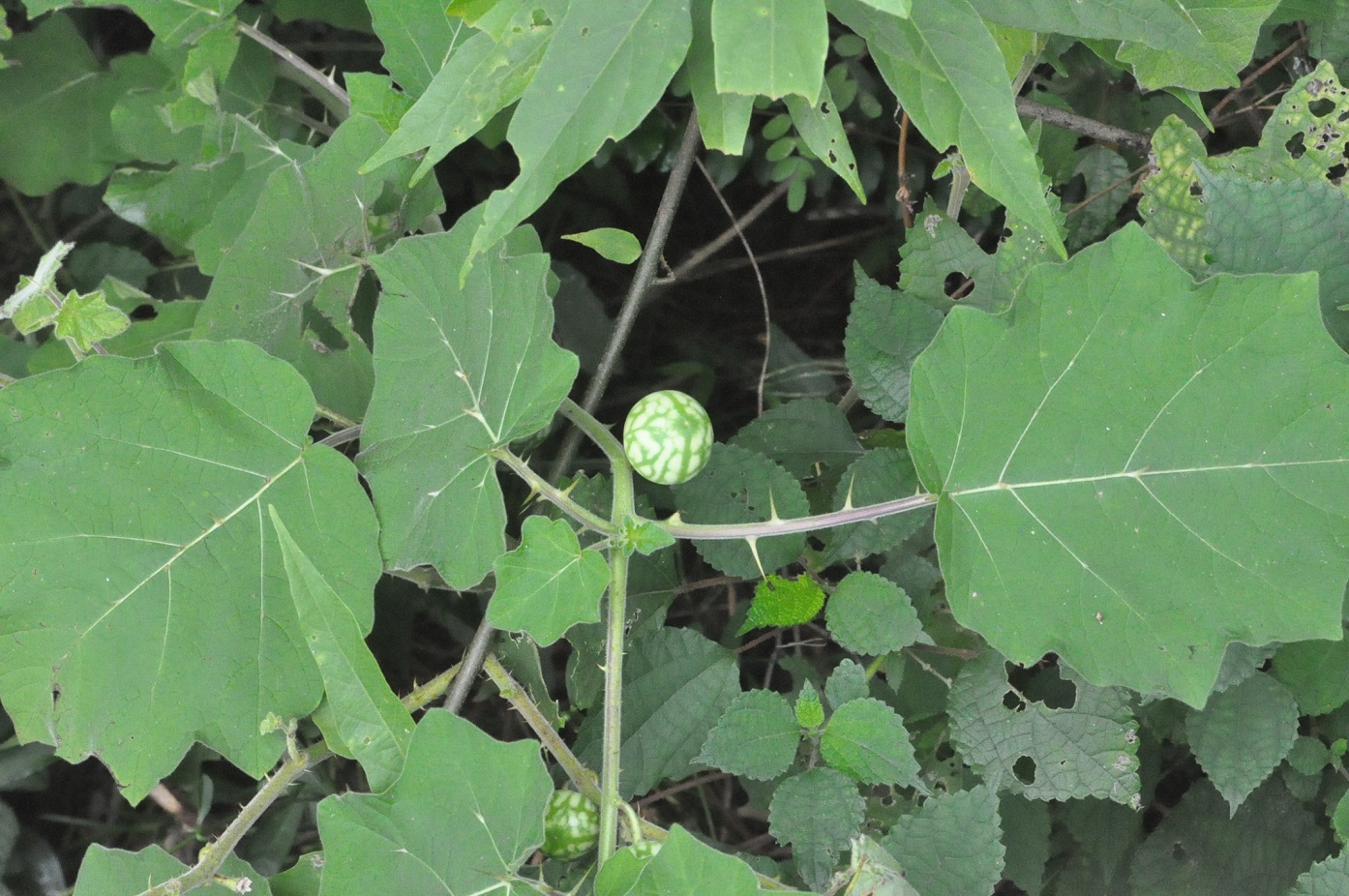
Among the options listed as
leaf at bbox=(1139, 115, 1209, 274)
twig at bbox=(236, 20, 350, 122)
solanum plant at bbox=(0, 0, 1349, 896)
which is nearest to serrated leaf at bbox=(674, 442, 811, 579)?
solanum plant at bbox=(0, 0, 1349, 896)

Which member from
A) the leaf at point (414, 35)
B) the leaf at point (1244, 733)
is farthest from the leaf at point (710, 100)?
the leaf at point (1244, 733)

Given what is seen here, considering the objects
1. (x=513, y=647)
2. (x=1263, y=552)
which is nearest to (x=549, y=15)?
(x=513, y=647)

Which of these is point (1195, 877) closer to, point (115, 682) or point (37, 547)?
point (115, 682)

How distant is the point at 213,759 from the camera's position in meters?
2.42

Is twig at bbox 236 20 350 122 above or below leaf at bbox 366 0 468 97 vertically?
below

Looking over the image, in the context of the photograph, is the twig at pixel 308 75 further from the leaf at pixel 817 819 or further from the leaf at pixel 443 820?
the leaf at pixel 817 819

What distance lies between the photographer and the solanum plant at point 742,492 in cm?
127

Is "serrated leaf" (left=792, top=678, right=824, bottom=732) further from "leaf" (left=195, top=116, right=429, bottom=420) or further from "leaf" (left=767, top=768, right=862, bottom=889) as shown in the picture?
"leaf" (left=195, top=116, right=429, bottom=420)

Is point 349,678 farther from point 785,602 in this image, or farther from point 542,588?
point 785,602

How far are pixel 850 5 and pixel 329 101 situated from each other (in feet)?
4.09

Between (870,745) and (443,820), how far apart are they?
62 cm

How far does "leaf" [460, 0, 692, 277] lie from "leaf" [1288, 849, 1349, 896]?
131cm

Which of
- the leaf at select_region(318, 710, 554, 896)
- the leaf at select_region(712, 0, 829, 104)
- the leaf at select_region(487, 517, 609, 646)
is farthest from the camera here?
the leaf at select_region(487, 517, 609, 646)

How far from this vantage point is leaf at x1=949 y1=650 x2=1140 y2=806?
1546 mm
